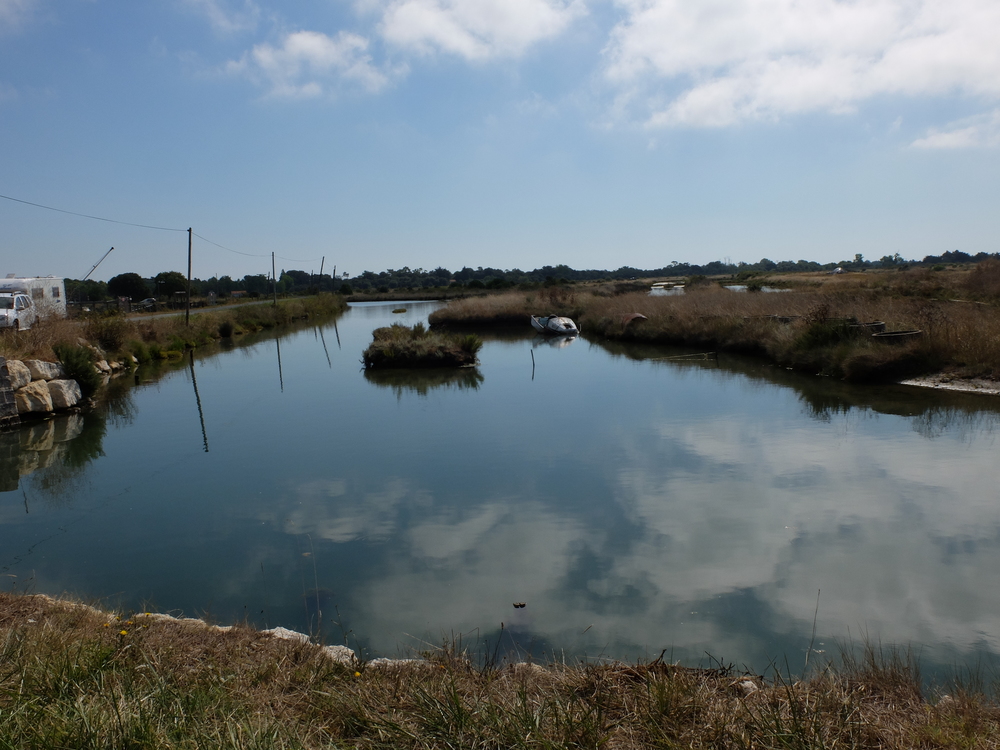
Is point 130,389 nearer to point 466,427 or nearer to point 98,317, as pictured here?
point 98,317

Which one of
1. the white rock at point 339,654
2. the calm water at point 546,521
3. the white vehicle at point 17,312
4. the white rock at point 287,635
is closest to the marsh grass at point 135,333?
the white vehicle at point 17,312

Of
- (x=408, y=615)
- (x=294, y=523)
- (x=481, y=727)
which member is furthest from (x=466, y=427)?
(x=481, y=727)

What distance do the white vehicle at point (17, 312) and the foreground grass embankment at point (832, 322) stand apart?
76.0 feet

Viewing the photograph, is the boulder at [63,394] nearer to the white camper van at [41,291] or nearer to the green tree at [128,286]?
the white camper van at [41,291]

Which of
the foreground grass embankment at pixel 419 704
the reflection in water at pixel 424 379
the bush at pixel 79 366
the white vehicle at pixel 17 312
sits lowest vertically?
the reflection in water at pixel 424 379

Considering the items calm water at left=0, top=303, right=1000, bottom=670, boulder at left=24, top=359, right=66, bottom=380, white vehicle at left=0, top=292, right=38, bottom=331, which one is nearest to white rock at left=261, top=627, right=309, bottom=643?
calm water at left=0, top=303, right=1000, bottom=670

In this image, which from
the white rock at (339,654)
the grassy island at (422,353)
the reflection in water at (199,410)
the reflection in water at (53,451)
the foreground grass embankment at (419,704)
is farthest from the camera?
the grassy island at (422,353)

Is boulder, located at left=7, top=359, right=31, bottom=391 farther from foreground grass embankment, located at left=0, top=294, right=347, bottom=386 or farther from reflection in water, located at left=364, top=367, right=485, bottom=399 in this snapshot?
reflection in water, located at left=364, top=367, right=485, bottom=399

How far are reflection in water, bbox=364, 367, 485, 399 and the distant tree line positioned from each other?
139 feet

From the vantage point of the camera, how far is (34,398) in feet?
53.1

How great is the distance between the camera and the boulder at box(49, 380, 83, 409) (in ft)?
55.7

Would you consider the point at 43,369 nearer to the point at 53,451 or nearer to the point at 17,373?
the point at 17,373

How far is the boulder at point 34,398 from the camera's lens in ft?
52.1

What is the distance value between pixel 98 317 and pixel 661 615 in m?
25.9
